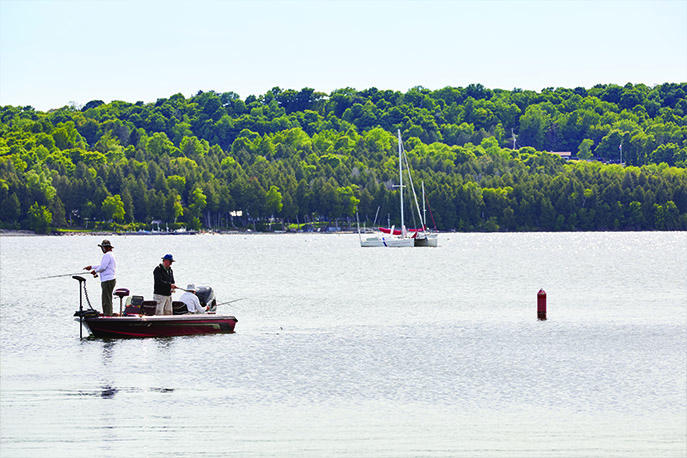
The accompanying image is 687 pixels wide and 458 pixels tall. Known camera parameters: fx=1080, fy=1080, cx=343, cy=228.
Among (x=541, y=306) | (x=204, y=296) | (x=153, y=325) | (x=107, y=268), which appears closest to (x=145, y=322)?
(x=153, y=325)

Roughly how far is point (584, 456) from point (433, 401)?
626 centimetres

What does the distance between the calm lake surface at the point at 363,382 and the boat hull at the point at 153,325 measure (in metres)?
0.38

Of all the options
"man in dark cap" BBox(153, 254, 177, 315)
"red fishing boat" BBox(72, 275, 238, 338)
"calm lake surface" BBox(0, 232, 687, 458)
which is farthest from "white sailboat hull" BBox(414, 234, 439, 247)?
"man in dark cap" BBox(153, 254, 177, 315)

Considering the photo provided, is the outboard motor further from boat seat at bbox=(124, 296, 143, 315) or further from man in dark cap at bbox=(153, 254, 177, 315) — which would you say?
boat seat at bbox=(124, 296, 143, 315)

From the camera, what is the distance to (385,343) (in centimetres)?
3750

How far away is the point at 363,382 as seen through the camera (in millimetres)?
28234

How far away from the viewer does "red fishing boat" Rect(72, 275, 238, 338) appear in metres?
35.5

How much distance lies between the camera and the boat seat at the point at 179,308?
37625mm

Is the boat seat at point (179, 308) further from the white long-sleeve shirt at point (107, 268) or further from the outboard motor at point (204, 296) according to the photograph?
the white long-sleeve shirt at point (107, 268)

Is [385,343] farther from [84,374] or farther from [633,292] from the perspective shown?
[633,292]

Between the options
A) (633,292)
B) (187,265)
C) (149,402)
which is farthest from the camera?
(187,265)

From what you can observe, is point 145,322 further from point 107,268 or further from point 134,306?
point 107,268

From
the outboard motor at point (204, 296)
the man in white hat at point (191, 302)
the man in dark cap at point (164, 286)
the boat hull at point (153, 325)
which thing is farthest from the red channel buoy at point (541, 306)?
the man in dark cap at point (164, 286)

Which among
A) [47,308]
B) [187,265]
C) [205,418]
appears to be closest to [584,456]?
[205,418]
